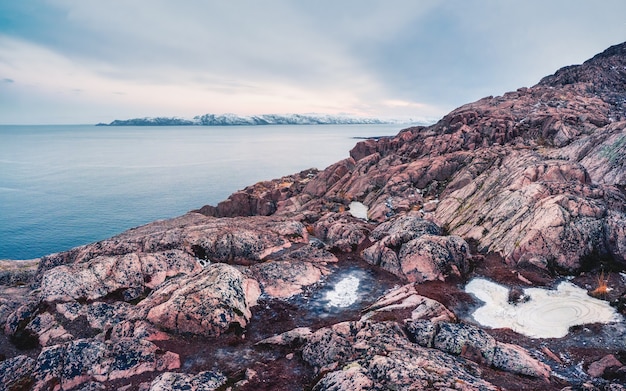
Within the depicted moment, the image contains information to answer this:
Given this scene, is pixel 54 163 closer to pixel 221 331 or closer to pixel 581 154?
pixel 221 331

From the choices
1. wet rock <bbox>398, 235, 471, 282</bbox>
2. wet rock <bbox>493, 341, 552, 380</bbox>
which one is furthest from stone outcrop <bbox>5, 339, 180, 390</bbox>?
wet rock <bbox>398, 235, 471, 282</bbox>

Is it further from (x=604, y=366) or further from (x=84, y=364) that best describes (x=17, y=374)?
(x=604, y=366)

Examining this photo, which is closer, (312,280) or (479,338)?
(479,338)

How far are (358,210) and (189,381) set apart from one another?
45.7 meters

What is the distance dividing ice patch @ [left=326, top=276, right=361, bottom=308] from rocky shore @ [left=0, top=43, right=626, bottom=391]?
0.11 meters

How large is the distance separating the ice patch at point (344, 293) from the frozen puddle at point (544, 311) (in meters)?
8.92

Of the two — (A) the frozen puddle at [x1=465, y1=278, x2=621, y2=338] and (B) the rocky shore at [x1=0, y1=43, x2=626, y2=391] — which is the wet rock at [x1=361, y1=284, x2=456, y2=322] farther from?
(A) the frozen puddle at [x1=465, y1=278, x2=621, y2=338]

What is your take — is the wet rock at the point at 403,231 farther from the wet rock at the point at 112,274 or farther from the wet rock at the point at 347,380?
the wet rock at the point at 347,380

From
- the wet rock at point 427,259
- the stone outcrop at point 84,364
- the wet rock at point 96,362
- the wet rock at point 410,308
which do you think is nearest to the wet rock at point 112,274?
the stone outcrop at point 84,364

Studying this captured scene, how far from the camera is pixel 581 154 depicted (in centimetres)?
4566

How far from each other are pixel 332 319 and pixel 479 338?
31.2ft

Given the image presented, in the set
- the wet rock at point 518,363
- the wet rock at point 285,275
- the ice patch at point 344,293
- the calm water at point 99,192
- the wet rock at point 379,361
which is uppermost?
the wet rock at point 379,361

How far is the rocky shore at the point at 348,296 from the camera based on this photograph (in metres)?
16.5

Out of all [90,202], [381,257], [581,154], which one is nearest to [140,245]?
[381,257]
